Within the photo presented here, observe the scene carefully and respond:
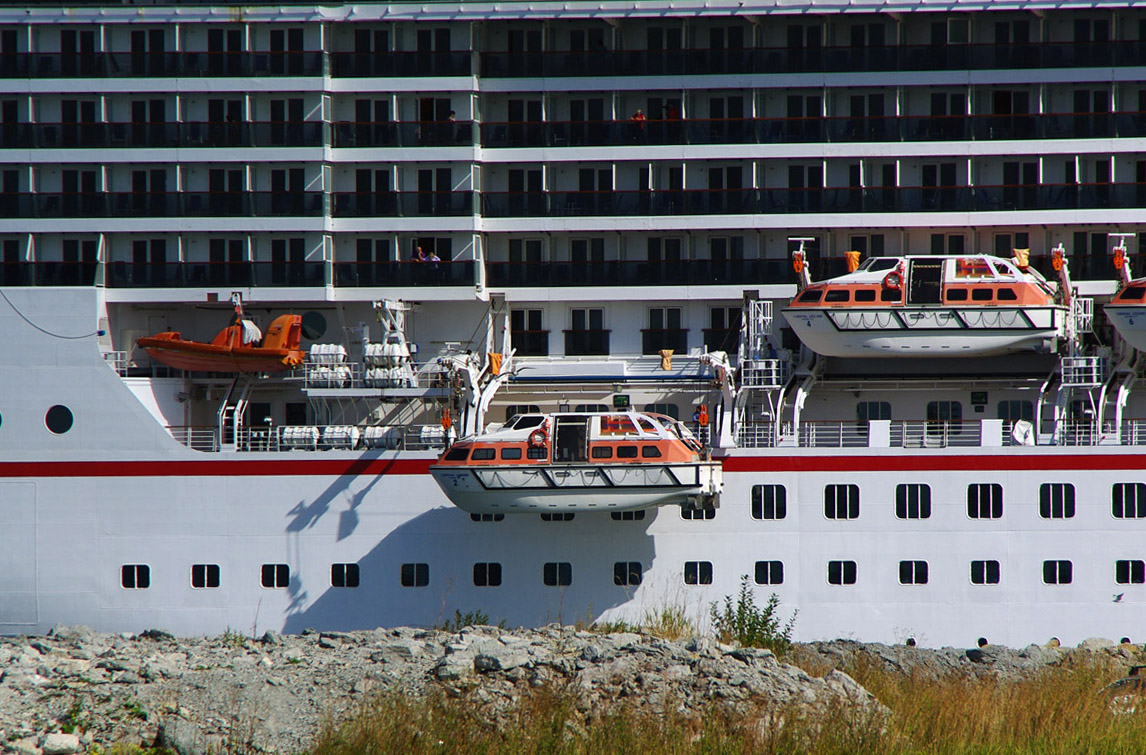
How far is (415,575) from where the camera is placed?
966 inches

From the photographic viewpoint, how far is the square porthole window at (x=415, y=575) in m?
24.5

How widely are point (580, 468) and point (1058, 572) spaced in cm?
910

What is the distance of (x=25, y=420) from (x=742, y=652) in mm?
14509

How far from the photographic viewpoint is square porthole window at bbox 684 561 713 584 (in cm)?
2428

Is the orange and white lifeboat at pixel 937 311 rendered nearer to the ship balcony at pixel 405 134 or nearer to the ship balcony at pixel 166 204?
the ship balcony at pixel 405 134

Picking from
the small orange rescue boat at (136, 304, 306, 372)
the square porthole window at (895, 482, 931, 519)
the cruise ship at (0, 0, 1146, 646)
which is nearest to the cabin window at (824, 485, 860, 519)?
the cruise ship at (0, 0, 1146, 646)

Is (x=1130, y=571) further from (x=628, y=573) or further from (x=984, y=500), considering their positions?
(x=628, y=573)

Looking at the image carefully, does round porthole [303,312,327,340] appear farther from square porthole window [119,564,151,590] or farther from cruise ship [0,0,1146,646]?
square porthole window [119,564,151,590]

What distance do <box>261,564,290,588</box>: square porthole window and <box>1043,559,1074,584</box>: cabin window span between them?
14.1 m

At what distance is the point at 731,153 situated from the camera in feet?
87.9

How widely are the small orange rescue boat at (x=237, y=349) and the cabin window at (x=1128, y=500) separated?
15.8m

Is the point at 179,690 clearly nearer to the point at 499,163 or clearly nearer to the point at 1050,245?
the point at 499,163

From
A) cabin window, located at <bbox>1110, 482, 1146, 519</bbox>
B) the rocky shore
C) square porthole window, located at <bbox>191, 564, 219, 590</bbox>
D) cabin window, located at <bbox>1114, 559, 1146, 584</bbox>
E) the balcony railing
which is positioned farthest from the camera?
the balcony railing

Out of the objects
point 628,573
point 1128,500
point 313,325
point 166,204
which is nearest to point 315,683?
point 628,573
